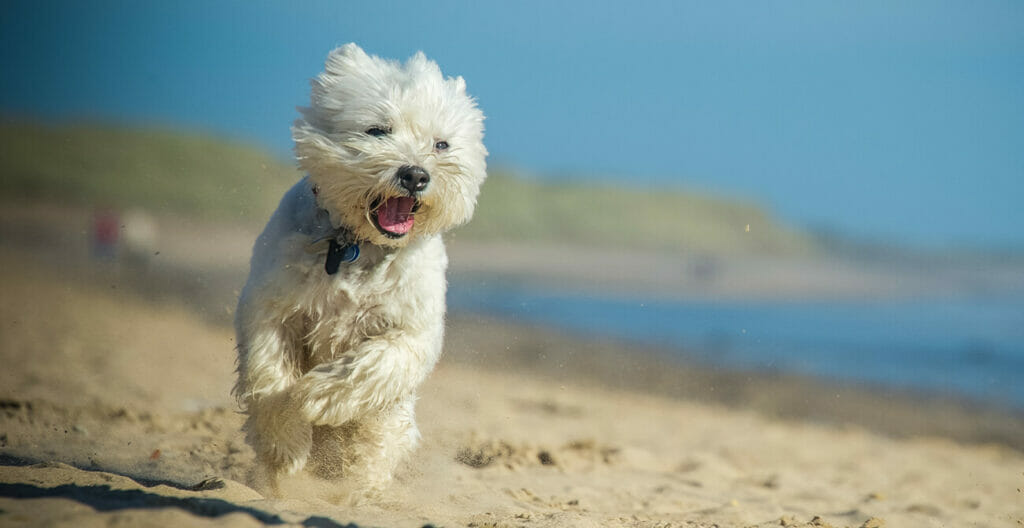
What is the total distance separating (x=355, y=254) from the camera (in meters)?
5.55

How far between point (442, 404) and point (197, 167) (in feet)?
213

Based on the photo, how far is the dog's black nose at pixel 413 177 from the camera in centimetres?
530

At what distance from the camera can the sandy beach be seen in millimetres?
5589

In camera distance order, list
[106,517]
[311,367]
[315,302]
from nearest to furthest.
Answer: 1. [106,517]
2. [315,302]
3. [311,367]

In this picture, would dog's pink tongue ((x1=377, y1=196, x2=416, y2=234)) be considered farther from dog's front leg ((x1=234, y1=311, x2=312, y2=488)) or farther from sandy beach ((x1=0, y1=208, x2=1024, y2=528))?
sandy beach ((x1=0, y1=208, x2=1024, y2=528))

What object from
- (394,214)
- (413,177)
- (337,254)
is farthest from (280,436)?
(413,177)

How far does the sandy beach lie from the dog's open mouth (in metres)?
1.52

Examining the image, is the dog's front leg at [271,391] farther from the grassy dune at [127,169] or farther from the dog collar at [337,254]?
the grassy dune at [127,169]

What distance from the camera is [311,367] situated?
599cm

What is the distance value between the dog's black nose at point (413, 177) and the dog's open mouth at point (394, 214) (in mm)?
82

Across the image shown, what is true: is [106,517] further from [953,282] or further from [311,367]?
[953,282]

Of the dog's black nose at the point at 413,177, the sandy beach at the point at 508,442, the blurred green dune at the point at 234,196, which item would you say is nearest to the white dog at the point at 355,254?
the dog's black nose at the point at 413,177

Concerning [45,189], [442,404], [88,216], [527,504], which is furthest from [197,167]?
[527,504]

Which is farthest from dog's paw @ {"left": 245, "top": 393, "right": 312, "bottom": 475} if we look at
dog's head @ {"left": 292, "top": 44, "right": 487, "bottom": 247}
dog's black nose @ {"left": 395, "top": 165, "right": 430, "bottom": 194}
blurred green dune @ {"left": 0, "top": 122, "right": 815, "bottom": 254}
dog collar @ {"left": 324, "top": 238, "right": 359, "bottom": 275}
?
blurred green dune @ {"left": 0, "top": 122, "right": 815, "bottom": 254}
